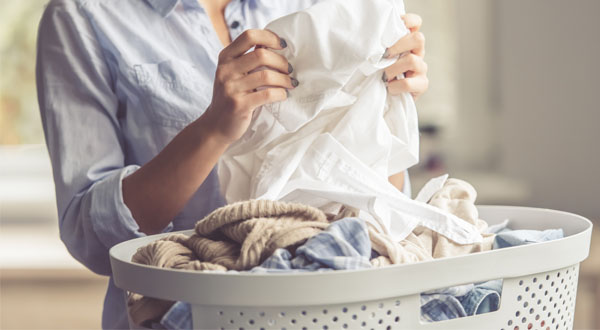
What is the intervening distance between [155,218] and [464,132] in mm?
1719

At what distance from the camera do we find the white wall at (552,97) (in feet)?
6.73

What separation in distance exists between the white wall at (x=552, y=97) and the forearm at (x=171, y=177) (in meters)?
→ 1.64

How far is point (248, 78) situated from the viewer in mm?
607

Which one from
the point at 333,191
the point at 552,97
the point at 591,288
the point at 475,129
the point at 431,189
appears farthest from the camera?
the point at 475,129

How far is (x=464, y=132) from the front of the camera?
229 centimetres

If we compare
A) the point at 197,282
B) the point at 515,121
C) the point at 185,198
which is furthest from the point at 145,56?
the point at 515,121

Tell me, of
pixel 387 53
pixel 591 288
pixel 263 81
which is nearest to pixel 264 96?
pixel 263 81

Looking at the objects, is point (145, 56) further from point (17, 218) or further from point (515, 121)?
point (17, 218)

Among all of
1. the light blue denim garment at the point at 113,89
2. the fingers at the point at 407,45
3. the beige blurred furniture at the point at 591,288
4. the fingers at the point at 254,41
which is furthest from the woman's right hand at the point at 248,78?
the beige blurred furniture at the point at 591,288

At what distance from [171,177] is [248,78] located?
6.4 inches

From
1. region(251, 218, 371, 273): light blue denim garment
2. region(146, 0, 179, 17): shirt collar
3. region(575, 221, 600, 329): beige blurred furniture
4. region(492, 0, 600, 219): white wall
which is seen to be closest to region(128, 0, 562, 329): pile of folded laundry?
region(251, 218, 371, 273): light blue denim garment

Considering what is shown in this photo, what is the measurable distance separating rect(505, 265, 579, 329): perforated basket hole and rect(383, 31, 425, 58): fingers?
0.26 m

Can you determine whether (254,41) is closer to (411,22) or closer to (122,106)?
(411,22)

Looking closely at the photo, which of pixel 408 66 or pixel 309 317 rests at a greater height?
pixel 408 66
